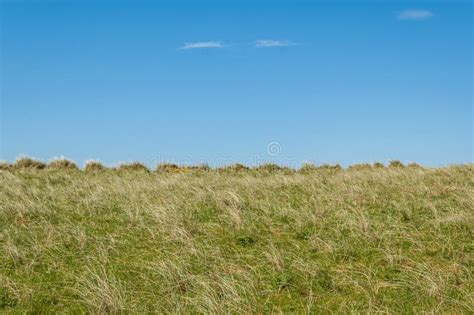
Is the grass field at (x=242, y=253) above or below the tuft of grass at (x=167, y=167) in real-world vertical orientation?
below

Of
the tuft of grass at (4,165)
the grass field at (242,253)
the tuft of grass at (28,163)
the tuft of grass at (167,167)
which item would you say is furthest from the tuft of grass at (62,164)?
the grass field at (242,253)

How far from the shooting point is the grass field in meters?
7.46

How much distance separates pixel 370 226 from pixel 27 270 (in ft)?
22.0

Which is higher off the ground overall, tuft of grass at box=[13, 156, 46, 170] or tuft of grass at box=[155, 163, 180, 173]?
tuft of grass at box=[13, 156, 46, 170]

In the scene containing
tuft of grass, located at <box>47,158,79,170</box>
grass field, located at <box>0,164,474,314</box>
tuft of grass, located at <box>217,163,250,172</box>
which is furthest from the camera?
tuft of grass, located at <box>47,158,79,170</box>

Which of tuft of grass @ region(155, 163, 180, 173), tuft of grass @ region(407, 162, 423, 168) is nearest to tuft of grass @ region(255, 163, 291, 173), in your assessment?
tuft of grass @ region(155, 163, 180, 173)

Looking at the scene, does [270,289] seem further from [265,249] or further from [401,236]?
[401,236]

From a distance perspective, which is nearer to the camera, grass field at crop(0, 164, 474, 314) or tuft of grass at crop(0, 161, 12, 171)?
grass field at crop(0, 164, 474, 314)

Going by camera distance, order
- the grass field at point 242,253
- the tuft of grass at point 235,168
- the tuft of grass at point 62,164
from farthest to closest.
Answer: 1. the tuft of grass at point 62,164
2. the tuft of grass at point 235,168
3. the grass field at point 242,253

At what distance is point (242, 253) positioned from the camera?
957cm

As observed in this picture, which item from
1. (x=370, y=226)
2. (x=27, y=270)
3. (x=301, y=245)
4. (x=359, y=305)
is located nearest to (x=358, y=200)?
(x=370, y=226)

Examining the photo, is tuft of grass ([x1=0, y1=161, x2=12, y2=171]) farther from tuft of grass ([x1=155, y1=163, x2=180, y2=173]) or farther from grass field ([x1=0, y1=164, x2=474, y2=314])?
grass field ([x1=0, y1=164, x2=474, y2=314])

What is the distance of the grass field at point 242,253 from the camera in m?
7.46

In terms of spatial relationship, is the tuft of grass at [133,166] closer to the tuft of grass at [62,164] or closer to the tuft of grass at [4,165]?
the tuft of grass at [62,164]
